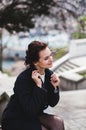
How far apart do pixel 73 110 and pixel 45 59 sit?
4.81m

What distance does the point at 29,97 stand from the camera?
382cm

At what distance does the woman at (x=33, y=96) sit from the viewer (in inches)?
151

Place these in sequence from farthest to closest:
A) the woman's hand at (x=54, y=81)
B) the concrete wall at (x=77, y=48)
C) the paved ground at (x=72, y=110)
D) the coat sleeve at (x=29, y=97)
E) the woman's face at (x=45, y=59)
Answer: the concrete wall at (x=77, y=48) → the paved ground at (x=72, y=110) → the woman's hand at (x=54, y=81) → the woman's face at (x=45, y=59) → the coat sleeve at (x=29, y=97)

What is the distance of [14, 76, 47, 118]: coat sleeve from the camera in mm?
3807

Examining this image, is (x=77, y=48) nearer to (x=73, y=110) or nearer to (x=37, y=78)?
(x=73, y=110)

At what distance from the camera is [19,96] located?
385 cm

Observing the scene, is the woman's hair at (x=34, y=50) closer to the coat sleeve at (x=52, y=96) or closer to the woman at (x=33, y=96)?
the woman at (x=33, y=96)

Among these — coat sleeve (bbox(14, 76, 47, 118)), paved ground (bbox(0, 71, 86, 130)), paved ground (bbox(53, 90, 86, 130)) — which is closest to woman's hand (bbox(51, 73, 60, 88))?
coat sleeve (bbox(14, 76, 47, 118))

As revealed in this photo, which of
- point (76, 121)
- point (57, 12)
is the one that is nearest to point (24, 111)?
point (76, 121)

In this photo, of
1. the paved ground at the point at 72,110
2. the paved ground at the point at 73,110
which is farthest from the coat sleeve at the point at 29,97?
the paved ground at the point at 73,110

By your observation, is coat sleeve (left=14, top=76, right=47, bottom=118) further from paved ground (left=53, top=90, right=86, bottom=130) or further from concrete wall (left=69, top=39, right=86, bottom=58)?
concrete wall (left=69, top=39, right=86, bottom=58)

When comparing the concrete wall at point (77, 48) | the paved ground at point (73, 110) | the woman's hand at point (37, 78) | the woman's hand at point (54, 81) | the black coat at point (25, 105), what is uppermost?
the woman's hand at point (37, 78)

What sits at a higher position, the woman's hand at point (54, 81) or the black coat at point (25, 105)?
the woman's hand at point (54, 81)

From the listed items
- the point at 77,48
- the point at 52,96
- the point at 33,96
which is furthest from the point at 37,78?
the point at 77,48
